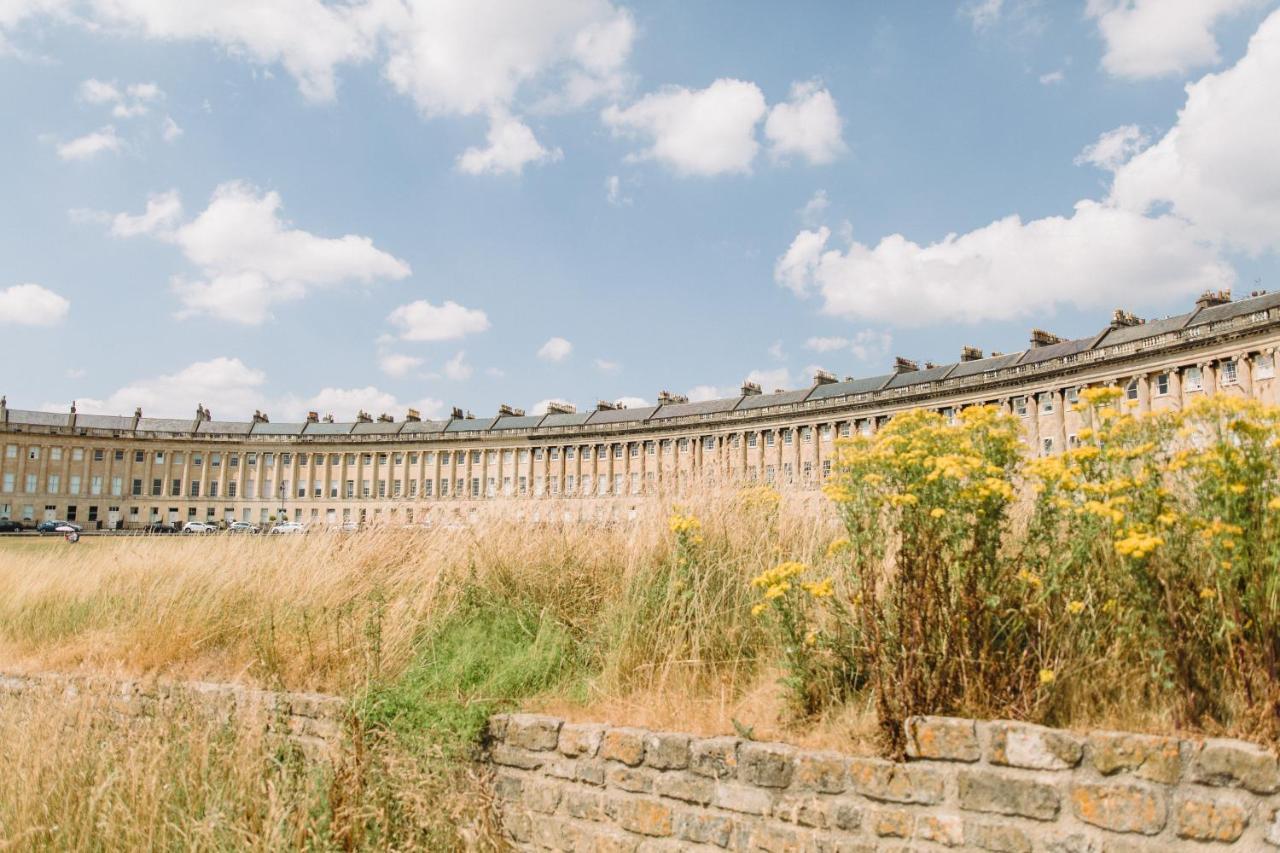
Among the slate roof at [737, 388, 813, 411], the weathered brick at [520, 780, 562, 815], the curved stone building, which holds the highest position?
the slate roof at [737, 388, 813, 411]

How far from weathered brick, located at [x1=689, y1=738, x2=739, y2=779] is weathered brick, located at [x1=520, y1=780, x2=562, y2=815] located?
43.3 inches

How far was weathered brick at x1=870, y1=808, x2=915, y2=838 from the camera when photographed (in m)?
4.43

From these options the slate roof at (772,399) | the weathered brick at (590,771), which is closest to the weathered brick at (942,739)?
the weathered brick at (590,771)

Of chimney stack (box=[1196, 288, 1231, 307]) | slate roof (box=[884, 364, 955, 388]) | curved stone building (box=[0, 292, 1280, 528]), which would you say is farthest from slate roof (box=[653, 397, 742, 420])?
chimney stack (box=[1196, 288, 1231, 307])

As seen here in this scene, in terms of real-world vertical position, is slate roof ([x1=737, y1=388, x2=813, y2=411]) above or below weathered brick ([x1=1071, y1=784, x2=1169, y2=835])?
above

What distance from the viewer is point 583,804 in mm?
5539

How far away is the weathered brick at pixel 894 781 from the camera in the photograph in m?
4.41

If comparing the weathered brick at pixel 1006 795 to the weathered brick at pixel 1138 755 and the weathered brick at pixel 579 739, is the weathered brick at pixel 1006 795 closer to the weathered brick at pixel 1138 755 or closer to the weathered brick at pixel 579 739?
the weathered brick at pixel 1138 755

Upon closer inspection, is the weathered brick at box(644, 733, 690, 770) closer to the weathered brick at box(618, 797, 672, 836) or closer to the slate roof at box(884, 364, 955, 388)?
the weathered brick at box(618, 797, 672, 836)

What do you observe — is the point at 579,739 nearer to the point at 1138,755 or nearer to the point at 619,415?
the point at 1138,755

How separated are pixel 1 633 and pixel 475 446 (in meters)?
82.8

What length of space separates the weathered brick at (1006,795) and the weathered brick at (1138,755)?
29 cm

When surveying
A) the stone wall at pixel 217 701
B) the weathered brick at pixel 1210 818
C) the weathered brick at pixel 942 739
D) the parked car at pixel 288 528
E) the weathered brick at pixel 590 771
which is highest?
the parked car at pixel 288 528

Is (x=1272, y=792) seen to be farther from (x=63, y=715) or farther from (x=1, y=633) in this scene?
(x=1, y=633)
